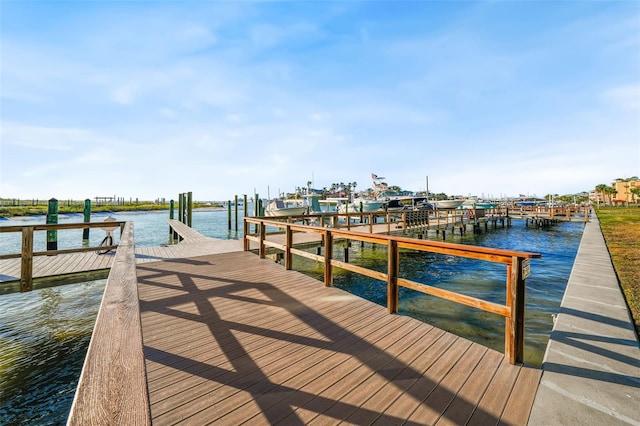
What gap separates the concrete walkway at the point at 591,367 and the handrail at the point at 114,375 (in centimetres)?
266

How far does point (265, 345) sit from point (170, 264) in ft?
16.1

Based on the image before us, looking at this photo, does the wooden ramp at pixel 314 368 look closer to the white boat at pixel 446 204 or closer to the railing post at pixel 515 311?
the railing post at pixel 515 311

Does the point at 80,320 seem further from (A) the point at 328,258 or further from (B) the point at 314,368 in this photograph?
(B) the point at 314,368

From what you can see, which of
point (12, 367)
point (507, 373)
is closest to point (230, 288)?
point (12, 367)

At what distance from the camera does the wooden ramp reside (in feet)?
7.13

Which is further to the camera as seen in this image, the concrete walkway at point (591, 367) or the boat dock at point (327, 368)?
the concrete walkway at point (591, 367)

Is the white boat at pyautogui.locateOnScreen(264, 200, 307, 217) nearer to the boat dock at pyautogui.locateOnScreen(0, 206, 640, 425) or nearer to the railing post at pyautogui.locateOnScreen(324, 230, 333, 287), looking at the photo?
the railing post at pyautogui.locateOnScreen(324, 230, 333, 287)

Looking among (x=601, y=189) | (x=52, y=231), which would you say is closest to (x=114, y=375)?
(x=52, y=231)

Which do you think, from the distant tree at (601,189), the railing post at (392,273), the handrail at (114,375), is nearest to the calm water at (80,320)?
the railing post at (392,273)

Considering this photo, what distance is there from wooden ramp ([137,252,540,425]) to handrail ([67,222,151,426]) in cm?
101

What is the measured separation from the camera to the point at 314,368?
2.74 metres

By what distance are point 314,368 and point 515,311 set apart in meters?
2.14

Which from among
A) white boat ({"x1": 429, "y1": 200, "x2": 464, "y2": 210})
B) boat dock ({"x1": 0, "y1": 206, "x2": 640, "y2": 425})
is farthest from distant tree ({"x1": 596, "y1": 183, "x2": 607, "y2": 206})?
boat dock ({"x1": 0, "y1": 206, "x2": 640, "y2": 425})

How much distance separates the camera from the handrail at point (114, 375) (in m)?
0.94
